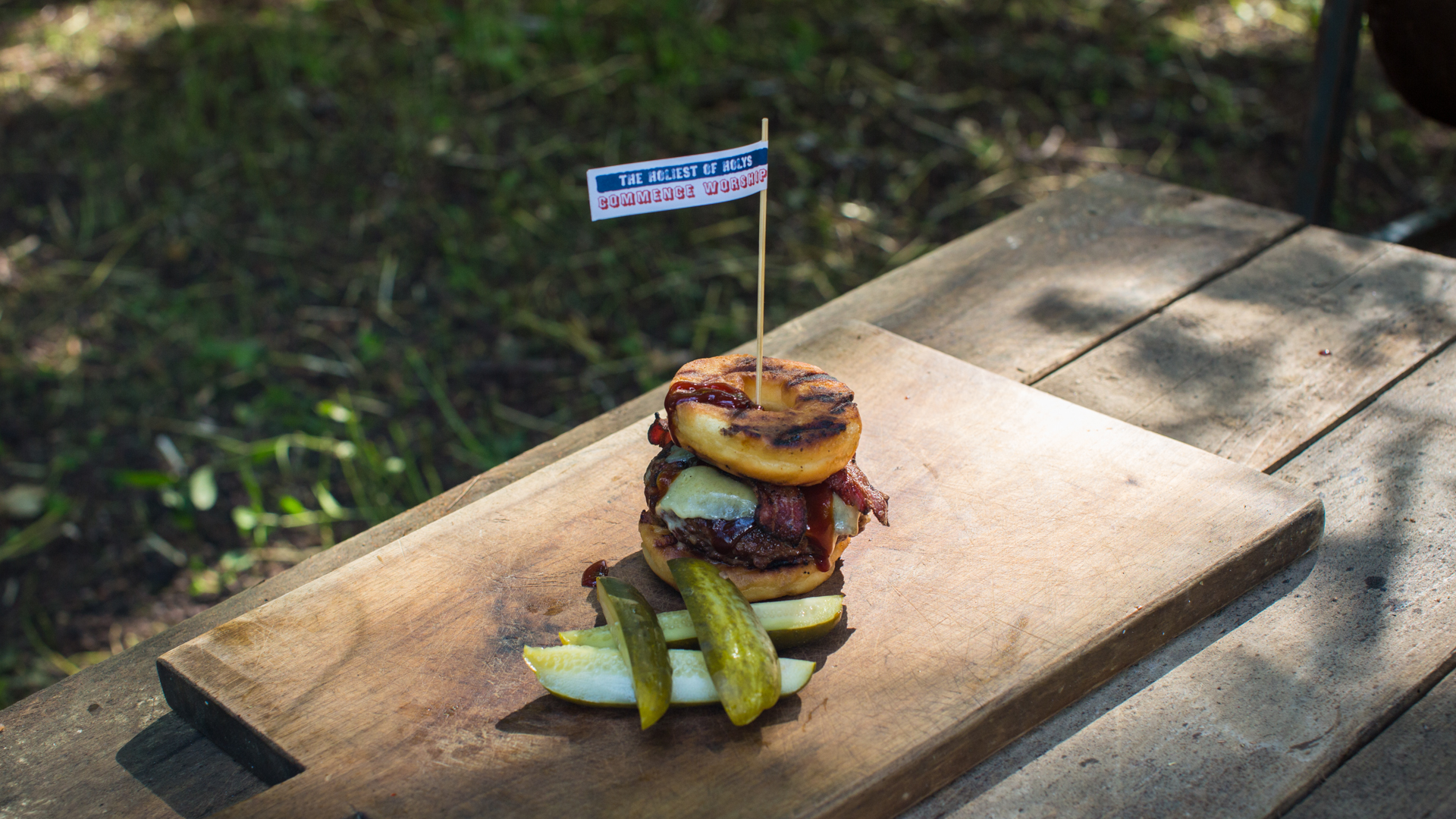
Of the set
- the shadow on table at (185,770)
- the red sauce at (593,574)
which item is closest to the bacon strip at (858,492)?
the red sauce at (593,574)

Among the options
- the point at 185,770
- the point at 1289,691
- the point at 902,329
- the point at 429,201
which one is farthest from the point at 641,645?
the point at 429,201

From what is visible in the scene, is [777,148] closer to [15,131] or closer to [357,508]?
[357,508]

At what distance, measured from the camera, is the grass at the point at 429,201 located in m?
3.75

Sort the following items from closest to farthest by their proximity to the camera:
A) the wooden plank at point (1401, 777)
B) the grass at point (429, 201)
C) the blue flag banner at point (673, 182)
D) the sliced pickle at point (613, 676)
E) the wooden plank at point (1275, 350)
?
1. the wooden plank at point (1401, 777)
2. the sliced pickle at point (613, 676)
3. the blue flag banner at point (673, 182)
4. the wooden plank at point (1275, 350)
5. the grass at point (429, 201)

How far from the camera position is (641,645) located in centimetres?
157

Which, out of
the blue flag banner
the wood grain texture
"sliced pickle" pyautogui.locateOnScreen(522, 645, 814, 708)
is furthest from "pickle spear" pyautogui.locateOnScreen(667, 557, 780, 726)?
the wood grain texture

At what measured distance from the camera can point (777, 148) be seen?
511cm

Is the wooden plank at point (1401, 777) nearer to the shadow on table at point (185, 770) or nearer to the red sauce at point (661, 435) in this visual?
the red sauce at point (661, 435)

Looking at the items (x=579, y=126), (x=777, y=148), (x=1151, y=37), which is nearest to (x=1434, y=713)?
(x=777, y=148)

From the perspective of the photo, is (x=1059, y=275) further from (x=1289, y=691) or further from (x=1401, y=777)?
(x=1401, y=777)

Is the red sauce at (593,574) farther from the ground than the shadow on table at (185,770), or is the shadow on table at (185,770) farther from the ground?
the red sauce at (593,574)

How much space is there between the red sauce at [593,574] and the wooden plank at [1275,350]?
1.08 meters

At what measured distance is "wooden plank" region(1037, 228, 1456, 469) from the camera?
7.48ft

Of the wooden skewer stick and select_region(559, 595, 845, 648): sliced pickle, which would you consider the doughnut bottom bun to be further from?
the wooden skewer stick
